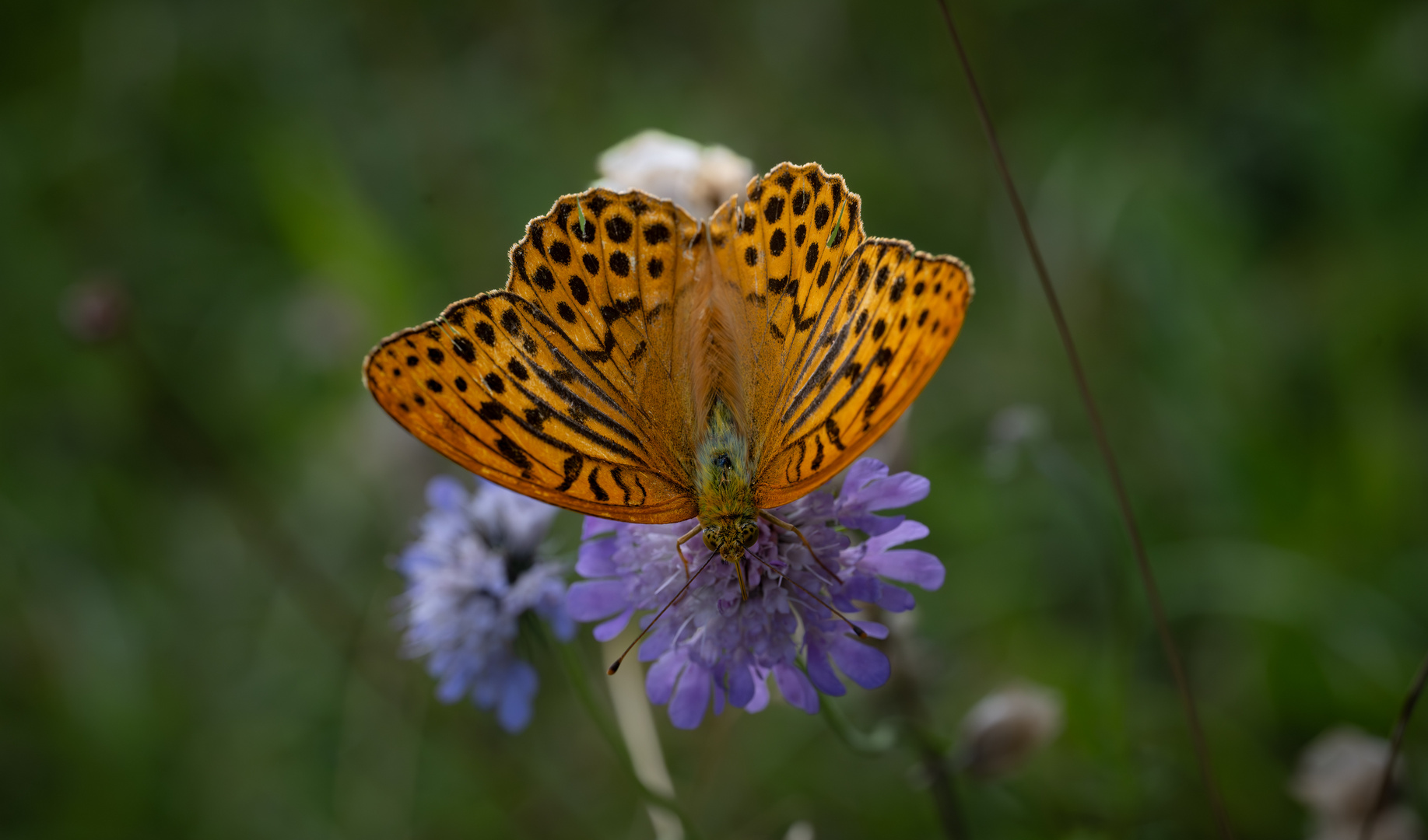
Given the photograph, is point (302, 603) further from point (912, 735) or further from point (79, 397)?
point (912, 735)

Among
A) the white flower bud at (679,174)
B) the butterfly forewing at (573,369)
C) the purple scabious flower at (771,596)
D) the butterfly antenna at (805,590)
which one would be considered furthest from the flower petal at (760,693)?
the white flower bud at (679,174)

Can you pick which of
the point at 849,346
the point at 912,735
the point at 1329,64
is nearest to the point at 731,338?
the point at 849,346

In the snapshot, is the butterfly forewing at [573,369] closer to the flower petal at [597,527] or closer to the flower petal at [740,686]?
the flower petal at [597,527]

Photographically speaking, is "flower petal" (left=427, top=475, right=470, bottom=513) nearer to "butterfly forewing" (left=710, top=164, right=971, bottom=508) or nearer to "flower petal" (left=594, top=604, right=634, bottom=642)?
"flower petal" (left=594, top=604, right=634, bottom=642)

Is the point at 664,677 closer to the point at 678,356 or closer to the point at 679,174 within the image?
the point at 678,356

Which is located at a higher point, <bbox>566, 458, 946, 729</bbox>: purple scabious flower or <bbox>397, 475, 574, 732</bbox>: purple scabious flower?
<bbox>397, 475, 574, 732</bbox>: purple scabious flower

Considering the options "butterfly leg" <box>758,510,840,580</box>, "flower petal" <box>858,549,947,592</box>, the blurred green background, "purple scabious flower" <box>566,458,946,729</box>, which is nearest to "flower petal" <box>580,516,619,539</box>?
"purple scabious flower" <box>566,458,946,729</box>
